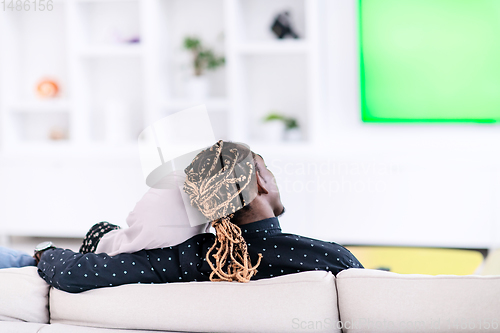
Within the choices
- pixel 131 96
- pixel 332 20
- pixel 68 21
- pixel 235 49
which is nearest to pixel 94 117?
pixel 131 96

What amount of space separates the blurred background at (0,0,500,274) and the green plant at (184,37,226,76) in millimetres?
10

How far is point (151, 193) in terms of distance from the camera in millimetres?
1225

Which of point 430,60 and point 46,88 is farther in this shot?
point 46,88

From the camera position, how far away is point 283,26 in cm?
322

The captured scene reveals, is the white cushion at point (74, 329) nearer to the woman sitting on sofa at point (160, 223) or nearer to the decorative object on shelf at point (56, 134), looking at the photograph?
the woman sitting on sofa at point (160, 223)

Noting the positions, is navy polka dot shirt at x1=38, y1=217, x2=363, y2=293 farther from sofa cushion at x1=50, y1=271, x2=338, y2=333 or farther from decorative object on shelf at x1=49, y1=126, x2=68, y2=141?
decorative object on shelf at x1=49, y1=126, x2=68, y2=141

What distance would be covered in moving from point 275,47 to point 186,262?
2.28 metres

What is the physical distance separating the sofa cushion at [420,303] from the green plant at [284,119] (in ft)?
7.84

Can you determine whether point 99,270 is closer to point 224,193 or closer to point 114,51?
point 224,193

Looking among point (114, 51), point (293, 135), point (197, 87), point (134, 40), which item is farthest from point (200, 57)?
point (293, 135)

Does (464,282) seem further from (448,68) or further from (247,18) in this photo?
(247,18)

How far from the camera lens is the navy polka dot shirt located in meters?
1.07

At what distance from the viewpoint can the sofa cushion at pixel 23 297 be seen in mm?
1012

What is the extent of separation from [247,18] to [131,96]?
1053mm
